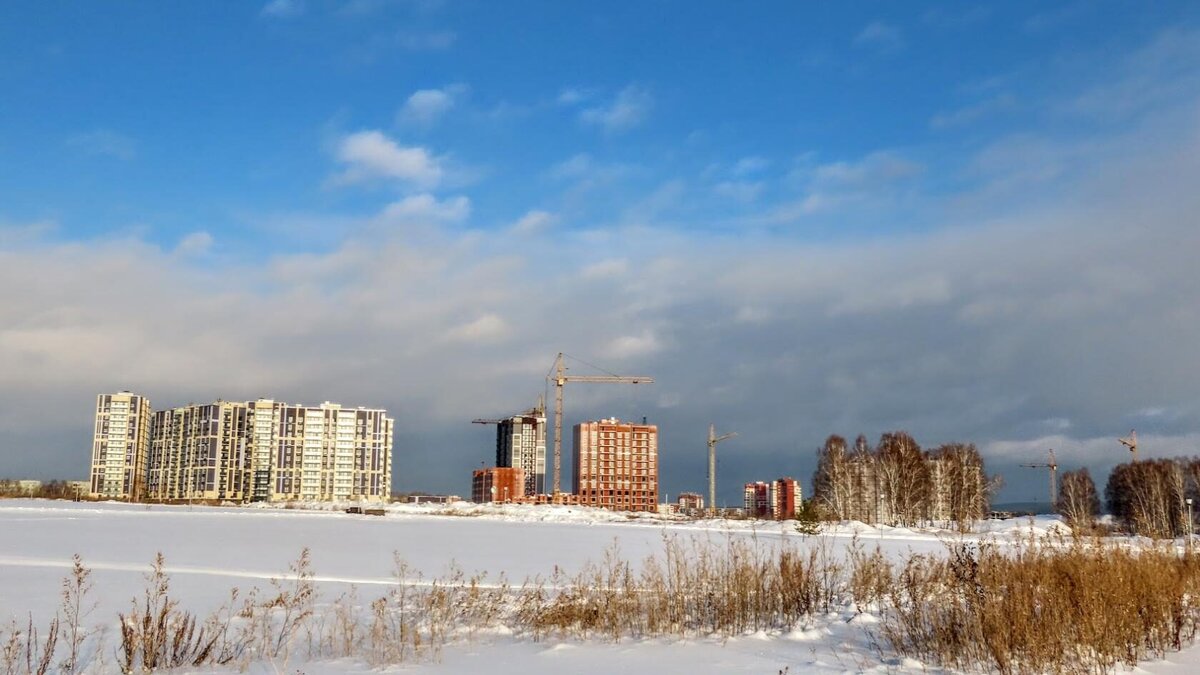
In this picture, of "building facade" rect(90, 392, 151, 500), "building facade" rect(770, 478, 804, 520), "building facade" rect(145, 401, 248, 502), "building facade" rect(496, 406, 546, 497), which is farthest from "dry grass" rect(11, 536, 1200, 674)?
"building facade" rect(770, 478, 804, 520)

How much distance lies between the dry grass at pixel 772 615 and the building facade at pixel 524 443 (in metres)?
125

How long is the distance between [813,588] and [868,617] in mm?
701

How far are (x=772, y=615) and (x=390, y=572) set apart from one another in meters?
9.07

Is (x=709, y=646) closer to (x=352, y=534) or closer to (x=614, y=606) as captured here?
(x=614, y=606)

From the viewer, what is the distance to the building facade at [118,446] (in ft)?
379

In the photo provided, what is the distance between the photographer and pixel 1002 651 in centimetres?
680

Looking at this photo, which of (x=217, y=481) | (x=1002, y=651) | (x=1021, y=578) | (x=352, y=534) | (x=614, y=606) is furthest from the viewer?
(x=217, y=481)

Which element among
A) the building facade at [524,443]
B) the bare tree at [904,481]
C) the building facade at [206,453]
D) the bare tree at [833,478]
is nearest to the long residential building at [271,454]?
the building facade at [206,453]

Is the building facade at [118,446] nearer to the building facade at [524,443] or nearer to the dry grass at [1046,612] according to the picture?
the building facade at [524,443]

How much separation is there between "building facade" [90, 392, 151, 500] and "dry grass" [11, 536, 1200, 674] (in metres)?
122

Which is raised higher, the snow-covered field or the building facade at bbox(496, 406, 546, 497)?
the building facade at bbox(496, 406, 546, 497)

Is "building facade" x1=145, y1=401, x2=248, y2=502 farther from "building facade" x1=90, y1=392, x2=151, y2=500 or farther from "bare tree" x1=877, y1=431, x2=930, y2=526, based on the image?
"bare tree" x1=877, y1=431, x2=930, y2=526

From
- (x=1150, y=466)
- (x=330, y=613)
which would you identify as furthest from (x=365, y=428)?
(x=330, y=613)

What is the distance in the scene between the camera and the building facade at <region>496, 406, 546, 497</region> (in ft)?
449
